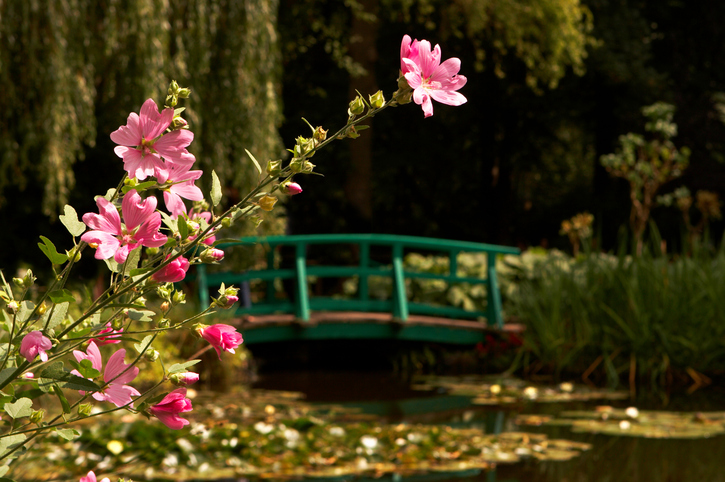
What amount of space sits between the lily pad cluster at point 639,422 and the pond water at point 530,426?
43 mm

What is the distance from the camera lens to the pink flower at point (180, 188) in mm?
1108

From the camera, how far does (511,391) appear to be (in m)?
5.90

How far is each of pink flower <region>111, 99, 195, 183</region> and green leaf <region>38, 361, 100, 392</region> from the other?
262mm

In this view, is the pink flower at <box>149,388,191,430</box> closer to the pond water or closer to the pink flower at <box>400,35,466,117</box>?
the pink flower at <box>400,35,466,117</box>

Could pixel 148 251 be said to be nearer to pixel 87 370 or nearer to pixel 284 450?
pixel 87 370

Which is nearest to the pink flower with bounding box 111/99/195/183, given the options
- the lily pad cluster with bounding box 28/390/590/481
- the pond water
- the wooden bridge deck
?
the lily pad cluster with bounding box 28/390/590/481

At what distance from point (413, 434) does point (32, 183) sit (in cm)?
587

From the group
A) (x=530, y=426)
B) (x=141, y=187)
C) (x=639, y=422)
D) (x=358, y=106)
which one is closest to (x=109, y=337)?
(x=141, y=187)

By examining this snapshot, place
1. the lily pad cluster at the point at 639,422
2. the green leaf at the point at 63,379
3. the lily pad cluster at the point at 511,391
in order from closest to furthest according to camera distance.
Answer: the green leaf at the point at 63,379 < the lily pad cluster at the point at 639,422 < the lily pad cluster at the point at 511,391

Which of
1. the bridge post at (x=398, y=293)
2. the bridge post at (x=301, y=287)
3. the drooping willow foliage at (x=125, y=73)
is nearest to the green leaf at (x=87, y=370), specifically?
the drooping willow foliage at (x=125, y=73)

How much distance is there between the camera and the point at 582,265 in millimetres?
6938

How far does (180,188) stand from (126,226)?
95 mm

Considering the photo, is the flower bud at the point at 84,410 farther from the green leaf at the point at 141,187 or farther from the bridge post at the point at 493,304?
the bridge post at the point at 493,304

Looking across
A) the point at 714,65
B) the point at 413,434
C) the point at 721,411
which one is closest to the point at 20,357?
the point at 413,434
